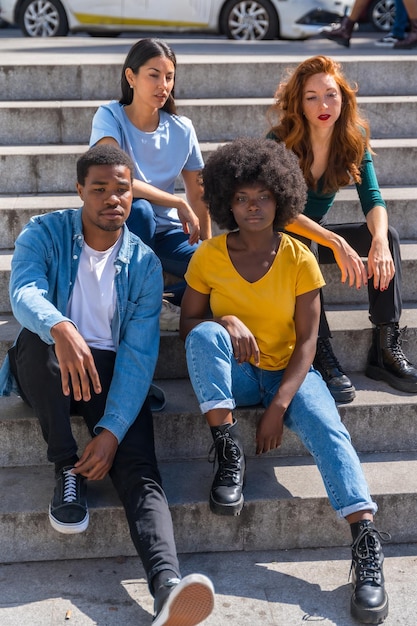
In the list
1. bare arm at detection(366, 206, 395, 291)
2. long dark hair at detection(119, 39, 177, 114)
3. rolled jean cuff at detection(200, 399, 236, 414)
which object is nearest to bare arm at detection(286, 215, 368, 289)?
bare arm at detection(366, 206, 395, 291)

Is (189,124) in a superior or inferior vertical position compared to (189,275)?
superior

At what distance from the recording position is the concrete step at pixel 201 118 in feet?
18.0

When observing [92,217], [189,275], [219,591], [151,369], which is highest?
[92,217]

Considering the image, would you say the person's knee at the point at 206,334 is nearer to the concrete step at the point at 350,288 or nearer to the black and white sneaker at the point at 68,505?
Answer: the black and white sneaker at the point at 68,505

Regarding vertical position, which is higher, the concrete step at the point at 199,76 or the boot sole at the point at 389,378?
the concrete step at the point at 199,76

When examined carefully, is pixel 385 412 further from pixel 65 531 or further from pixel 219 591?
pixel 65 531

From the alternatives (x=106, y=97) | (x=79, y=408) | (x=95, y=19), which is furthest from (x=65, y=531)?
(x=95, y=19)

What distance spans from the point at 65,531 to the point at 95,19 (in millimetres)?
8124

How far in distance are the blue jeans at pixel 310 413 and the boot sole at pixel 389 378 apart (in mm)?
634

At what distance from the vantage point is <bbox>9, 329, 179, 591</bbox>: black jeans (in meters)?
3.15

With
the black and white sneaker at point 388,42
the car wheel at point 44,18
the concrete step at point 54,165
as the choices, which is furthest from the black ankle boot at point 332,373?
the car wheel at point 44,18

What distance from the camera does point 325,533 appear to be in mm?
3586

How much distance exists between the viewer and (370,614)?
10.1 ft

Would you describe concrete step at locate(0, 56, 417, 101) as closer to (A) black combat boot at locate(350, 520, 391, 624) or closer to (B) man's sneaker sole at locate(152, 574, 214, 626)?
(A) black combat boot at locate(350, 520, 391, 624)
